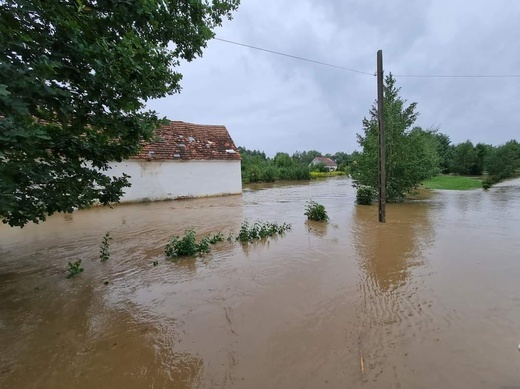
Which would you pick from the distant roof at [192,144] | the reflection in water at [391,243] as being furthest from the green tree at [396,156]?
the distant roof at [192,144]

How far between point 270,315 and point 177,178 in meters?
17.5

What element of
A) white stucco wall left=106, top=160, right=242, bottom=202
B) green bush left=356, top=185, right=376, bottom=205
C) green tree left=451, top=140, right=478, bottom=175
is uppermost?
green tree left=451, top=140, right=478, bottom=175

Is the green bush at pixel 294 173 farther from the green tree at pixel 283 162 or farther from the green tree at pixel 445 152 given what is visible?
the green tree at pixel 445 152

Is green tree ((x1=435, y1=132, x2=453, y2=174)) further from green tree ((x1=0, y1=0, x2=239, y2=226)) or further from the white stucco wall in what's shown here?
green tree ((x1=0, y1=0, x2=239, y2=226))

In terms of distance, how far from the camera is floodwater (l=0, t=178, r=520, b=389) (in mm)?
3037

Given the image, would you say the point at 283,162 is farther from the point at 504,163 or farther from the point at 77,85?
the point at 77,85

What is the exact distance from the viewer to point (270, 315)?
4211 mm

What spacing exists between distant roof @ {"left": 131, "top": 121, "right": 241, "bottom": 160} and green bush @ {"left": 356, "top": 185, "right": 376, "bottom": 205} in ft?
34.4

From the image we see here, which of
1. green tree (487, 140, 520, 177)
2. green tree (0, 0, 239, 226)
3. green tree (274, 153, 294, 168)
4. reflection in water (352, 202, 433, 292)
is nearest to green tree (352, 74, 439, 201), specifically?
reflection in water (352, 202, 433, 292)

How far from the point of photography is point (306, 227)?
10.3 meters

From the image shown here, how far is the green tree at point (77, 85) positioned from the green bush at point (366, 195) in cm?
1302

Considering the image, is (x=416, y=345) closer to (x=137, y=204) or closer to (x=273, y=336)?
(x=273, y=336)

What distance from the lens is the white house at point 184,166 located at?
1894cm

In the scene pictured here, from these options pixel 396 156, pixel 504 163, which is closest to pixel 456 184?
pixel 504 163
